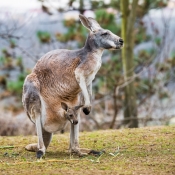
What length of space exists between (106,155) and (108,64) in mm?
7928

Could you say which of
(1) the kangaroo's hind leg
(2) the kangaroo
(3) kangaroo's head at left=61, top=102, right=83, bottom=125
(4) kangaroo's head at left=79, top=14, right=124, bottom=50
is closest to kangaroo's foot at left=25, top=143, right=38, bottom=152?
(1) the kangaroo's hind leg

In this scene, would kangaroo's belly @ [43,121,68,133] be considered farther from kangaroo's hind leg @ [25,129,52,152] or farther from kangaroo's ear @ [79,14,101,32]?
kangaroo's ear @ [79,14,101,32]

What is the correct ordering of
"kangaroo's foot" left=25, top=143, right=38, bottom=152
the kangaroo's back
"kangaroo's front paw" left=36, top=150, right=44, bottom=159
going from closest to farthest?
1. "kangaroo's front paw" left=36, top=150, right=44, bottom=159
2. the kangaroo's back
3. "kangaroo's foot" left=25, top=143, right=38, bottom=152

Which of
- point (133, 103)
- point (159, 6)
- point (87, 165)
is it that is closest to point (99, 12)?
point (159, 6)

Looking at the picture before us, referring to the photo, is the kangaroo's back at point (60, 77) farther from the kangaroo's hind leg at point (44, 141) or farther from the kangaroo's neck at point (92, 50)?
the kangaroo's hind leg at point (44, 141)

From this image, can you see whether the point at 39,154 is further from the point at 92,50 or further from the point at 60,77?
the point at 92,50

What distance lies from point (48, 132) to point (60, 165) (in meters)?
0.88

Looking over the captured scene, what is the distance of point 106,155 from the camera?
583 cm

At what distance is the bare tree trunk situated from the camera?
37.7 ft

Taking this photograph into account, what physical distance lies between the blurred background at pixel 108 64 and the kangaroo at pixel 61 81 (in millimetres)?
4386

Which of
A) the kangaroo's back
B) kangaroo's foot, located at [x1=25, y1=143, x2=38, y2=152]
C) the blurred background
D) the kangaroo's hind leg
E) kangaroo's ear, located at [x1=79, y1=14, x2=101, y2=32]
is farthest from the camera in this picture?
the blurred background

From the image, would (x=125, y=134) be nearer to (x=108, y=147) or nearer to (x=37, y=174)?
(x=108, y=147)

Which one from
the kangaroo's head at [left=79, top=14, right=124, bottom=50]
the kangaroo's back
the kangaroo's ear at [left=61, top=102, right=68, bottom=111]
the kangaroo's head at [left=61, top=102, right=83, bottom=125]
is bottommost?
the kangaroo's head at [left=61, top=102, right=83, bottom=125]

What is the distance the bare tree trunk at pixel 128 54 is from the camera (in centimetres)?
1148
